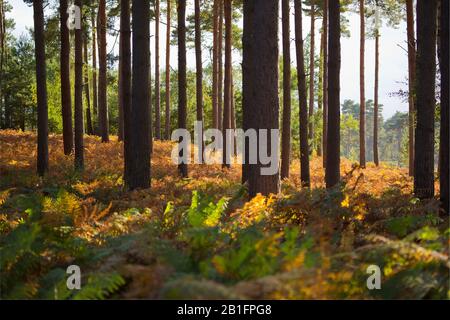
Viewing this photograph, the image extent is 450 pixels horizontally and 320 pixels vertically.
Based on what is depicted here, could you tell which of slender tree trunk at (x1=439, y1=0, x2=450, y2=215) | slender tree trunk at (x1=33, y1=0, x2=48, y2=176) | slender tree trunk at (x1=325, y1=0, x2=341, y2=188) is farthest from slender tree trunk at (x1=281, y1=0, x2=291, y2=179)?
slender tree trunk at (x1=439, y1=0, x2=450, y2=215)

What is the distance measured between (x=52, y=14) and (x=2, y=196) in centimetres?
1826

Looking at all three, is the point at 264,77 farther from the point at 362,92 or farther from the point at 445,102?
the point at 362,92

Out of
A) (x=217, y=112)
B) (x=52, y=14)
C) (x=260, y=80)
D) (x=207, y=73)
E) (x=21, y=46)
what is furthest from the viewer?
(x=207, y=73)

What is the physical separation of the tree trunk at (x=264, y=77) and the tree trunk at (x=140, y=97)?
159 inches

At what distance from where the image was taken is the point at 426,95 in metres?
9.52

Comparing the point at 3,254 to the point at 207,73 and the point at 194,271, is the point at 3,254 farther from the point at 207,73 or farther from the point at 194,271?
the point at 207,73

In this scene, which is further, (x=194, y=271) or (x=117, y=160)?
(x=117, y=160)

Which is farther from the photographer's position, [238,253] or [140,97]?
[140,97]

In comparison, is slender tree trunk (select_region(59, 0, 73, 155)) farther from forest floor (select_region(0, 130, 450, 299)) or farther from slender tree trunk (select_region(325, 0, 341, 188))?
forest floor (select_region(0, 130, 450, 299))

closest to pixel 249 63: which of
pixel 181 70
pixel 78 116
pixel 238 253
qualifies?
pixel 238 253

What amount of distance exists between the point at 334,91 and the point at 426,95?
2977mm

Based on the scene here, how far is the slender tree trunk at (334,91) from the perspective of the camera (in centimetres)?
1191
